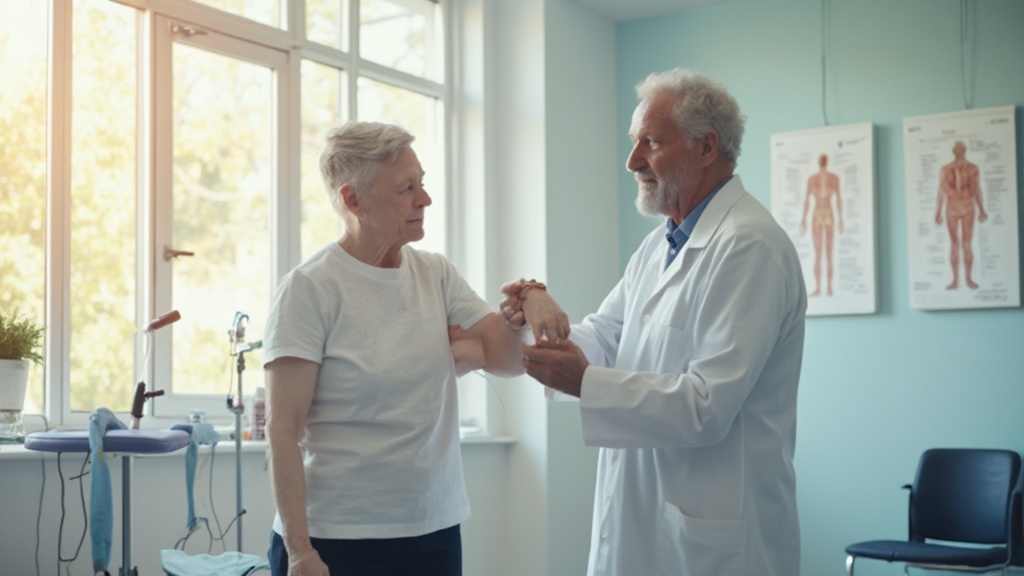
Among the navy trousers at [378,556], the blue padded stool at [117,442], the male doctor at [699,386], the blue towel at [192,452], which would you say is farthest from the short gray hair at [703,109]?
the blue towel at [192,452]

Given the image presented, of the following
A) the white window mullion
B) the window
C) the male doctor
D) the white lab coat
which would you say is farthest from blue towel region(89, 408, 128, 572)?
the white lab coat

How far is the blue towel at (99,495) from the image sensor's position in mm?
2764

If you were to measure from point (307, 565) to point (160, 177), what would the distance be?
2.33 metres

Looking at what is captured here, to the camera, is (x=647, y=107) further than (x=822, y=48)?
No

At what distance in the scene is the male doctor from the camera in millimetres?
2051

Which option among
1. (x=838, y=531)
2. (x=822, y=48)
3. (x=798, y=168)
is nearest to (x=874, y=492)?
(x=838, y=531)

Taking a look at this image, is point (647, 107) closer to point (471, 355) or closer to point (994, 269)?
point (471, 355)

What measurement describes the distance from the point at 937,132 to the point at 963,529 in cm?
167

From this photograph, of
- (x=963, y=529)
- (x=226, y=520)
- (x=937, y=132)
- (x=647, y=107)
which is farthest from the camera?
(x=937, y=132)

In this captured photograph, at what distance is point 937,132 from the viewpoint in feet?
16.0

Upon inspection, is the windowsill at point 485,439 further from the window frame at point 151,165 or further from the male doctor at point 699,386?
the male doctor at point 699,386

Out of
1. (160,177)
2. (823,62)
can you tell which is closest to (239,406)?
(160,177)

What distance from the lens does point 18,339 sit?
3.18m

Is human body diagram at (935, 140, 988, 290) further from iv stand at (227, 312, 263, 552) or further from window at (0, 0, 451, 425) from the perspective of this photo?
iv stand at (227, 312, 263, 552)
